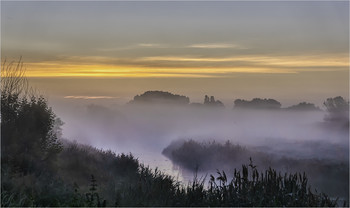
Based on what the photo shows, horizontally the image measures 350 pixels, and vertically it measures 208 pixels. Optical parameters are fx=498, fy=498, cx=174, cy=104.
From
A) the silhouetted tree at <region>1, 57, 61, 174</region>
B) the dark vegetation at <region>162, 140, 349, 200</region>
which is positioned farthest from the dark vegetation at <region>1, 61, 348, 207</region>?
the dark vegetation at <region>162, 140, 349, 200</region>

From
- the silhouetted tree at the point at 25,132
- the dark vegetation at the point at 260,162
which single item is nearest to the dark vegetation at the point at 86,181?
the silhouetted tree at the point at 25,132

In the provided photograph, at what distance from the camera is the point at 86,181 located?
56.0 feet

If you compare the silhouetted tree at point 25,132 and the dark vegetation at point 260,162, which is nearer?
the silhouetted tree at point 25,132

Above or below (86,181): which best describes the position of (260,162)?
above

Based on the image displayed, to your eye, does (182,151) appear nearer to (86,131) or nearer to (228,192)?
(86,131)

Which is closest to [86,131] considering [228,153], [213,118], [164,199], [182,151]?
[182,151]

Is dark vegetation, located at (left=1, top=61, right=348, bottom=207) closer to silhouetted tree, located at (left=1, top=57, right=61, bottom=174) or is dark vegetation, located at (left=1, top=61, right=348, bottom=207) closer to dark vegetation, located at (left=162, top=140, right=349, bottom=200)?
silhouetted tree, located at (left=1, top=57, right=61, bottom=174)

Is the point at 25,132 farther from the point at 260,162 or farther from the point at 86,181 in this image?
the point at 260,162

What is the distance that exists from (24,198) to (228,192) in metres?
4.96

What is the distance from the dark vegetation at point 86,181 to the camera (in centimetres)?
1194


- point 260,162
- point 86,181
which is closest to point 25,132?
point 86,181

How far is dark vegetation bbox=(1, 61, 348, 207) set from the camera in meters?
11.9

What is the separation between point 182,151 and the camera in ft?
121

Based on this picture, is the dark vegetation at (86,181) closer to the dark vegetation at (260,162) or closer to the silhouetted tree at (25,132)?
the silhouetted tree at (25,132)
